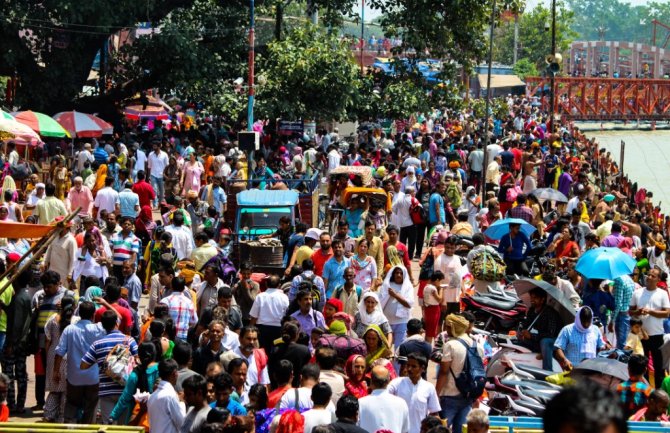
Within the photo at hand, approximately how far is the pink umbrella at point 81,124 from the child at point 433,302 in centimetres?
1606

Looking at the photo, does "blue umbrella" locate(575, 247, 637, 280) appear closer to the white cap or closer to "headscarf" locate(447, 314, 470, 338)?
the white cap

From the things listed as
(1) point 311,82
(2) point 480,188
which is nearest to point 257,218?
(2) point 480,188

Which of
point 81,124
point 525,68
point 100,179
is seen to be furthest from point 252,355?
point 525,68

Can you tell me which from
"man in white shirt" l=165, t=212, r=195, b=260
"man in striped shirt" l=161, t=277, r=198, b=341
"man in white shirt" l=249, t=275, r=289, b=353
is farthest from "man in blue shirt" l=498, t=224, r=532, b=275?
"man in striped shirt" l=161, t=277, r=198, b=341

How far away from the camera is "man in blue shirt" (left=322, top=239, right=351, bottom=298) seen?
1362 cm

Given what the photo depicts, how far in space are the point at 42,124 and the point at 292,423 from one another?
1963 cm

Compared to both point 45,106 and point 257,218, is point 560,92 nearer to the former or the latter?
point 45,106

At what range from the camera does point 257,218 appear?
1731 centimetres

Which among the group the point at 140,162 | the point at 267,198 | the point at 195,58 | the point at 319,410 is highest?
the point at 195,58

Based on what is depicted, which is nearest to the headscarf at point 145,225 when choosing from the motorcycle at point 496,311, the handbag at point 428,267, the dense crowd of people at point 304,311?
the dense crowd of people at point 304,311

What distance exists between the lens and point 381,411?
8508mm

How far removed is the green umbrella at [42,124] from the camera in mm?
26266

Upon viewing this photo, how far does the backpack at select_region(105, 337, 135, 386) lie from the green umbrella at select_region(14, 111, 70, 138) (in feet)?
56.0

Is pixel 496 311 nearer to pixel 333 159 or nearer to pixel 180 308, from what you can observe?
pixel 180 308
